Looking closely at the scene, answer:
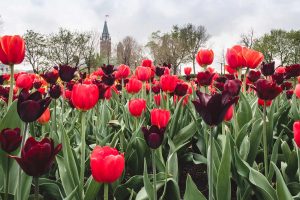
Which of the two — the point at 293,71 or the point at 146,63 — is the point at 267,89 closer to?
the point at 293,71

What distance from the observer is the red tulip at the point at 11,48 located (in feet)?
5.79

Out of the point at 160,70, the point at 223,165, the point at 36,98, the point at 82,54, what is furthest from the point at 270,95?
the point at 82,54

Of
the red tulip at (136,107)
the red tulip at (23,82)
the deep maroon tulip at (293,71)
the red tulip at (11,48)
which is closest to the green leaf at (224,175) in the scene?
the red tulip at (136,107)

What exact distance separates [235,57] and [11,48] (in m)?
1.42

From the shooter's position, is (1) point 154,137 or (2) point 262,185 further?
(2) point 262,185

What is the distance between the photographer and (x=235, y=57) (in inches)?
94.1

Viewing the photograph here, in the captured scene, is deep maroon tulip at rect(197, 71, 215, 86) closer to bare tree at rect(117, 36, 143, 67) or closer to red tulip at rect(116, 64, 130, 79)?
red tulip at rect(116, 64, 130, 79)

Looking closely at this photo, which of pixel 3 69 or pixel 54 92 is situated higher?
pixel 3 69

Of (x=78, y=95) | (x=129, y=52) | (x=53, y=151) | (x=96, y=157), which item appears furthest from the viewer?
(x=129, y=52)

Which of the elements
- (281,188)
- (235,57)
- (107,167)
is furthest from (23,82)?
(281,188)

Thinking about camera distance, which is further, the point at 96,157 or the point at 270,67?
the point at 270,67

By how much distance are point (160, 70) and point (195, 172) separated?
1.43 metres

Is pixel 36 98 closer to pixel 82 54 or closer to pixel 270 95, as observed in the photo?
pixel 270 95

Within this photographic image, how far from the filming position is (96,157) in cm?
114
